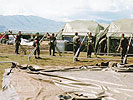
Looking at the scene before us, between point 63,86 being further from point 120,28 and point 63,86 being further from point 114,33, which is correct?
point 120,28

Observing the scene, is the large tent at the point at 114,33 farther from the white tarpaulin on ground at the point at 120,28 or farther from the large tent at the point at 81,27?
the large tent at the point at 81,27

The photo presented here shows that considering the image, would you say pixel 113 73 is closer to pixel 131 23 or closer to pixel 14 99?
pixel 14 99

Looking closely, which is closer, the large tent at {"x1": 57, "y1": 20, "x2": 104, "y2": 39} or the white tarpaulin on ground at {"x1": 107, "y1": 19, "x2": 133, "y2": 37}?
the white tarpaulin on ground at {"x1": 107, "y1": 19, "x2": 133, "y2": 37}

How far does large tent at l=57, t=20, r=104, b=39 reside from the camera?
19.1 metres

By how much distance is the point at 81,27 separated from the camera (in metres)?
19.6

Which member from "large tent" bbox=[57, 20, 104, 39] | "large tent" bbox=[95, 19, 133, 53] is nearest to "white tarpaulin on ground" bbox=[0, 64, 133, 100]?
"large tent" bbox=[95, 19, 133, 53]

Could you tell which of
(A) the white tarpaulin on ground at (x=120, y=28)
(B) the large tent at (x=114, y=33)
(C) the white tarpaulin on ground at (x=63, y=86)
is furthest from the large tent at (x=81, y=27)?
(C) the white tarpaulin on ground at (x=63, y=86)

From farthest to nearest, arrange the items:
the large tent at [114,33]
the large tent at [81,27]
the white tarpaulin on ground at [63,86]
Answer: the large tent at [81,27] → the large tent at [114,33] → the white tarpaulin on ground at [63,86]

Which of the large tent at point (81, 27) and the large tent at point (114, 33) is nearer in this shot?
the large tent at point (114, 33)

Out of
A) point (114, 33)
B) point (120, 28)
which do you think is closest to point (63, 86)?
point (114, 33)

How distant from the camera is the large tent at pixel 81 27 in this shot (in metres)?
19.1

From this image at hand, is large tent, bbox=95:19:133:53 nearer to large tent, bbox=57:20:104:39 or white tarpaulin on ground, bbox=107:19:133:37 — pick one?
white tarpaulin on ground, bbox=107:19:133:37

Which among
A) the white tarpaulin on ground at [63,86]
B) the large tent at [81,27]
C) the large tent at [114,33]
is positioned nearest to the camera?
the white tarpaulin on ground at [63,86]

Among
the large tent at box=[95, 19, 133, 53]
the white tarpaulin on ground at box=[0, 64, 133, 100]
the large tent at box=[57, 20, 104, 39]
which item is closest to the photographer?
the white tarpaulin on ground at box=[0, 64, 133, 100]
